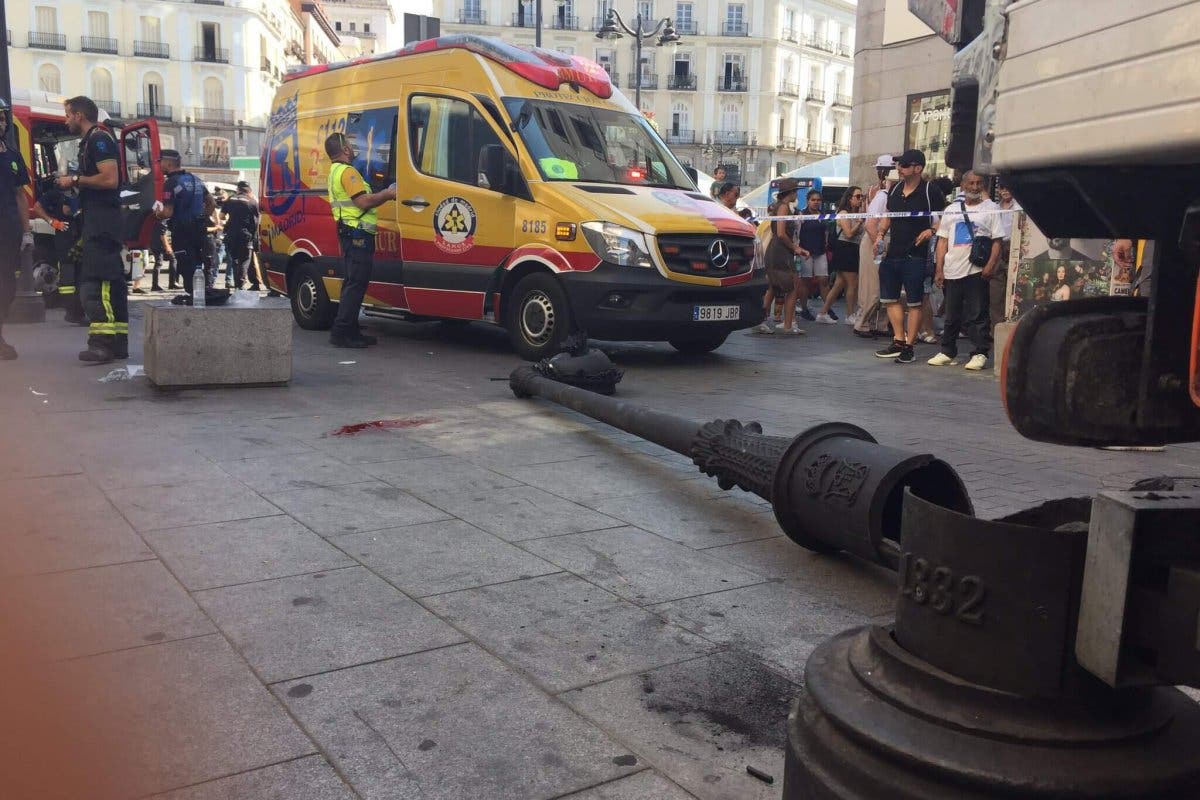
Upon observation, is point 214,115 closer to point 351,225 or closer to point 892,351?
point 351,225

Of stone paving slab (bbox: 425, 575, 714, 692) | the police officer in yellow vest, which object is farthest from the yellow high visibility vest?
stone paving slab (bbox: 425, 575, 714, 692)

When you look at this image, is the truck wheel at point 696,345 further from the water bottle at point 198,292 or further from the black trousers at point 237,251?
the black trousers at point 237,251

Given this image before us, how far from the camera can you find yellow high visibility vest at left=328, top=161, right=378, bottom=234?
32.9 feet

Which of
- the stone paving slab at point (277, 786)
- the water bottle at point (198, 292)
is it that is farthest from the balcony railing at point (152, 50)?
the stone paving slab at point (277, 786)

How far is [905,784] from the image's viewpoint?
5.55 feet

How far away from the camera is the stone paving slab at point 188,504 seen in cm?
409

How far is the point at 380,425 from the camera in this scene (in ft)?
20.4

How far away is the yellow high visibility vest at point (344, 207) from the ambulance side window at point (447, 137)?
721 mm

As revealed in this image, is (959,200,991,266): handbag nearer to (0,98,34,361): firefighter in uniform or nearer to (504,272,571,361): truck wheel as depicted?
(504,272,571,361): truck wheel

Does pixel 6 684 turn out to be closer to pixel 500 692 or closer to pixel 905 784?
pixel 500 692

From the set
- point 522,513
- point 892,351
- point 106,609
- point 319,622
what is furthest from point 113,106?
point 319,622

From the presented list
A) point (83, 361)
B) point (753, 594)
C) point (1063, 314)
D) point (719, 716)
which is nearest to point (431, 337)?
point (83, 361)

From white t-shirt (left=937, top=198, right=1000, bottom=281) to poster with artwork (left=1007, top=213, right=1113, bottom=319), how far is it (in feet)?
0.89

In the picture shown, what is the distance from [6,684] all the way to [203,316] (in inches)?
192
